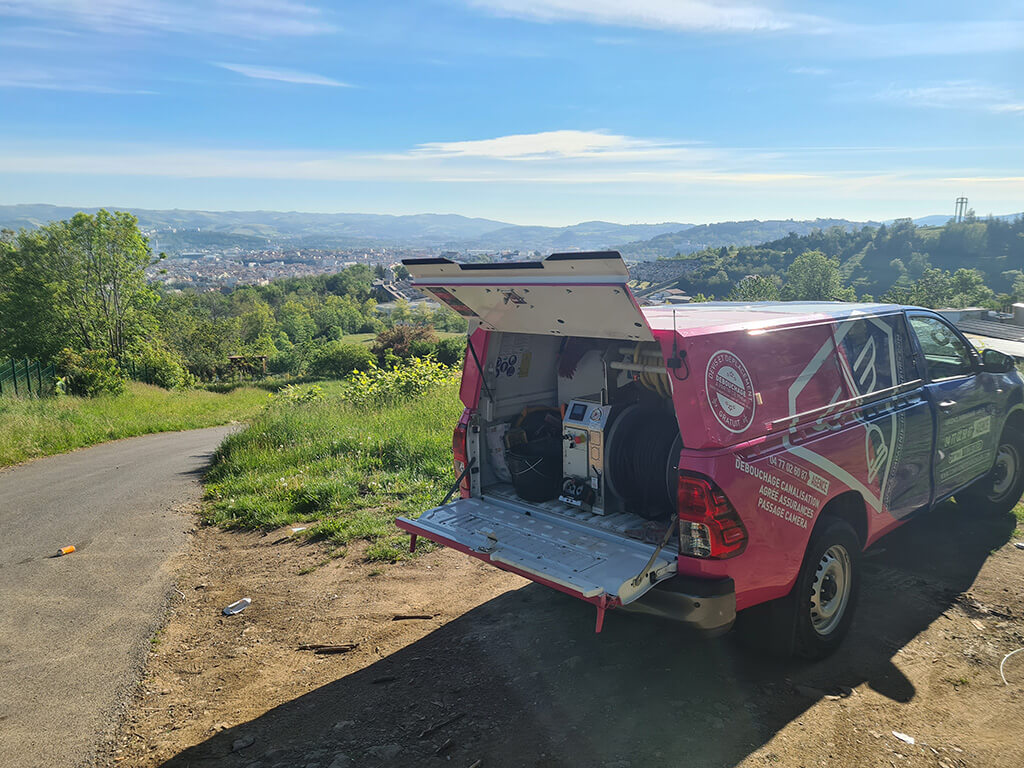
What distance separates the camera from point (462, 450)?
4.90 metres

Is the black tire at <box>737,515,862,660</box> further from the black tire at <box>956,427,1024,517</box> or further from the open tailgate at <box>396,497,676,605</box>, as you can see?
the black tire at <box>956,427,1024,517</box>

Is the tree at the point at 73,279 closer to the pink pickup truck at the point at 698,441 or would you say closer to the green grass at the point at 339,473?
the green grass at the point at 339,473

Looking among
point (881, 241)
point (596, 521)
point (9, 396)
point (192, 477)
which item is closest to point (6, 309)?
point (9, 396)

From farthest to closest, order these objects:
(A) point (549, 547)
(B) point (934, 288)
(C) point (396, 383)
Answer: (B) point (934, 288) < (C) point (396, 383) < (A) point (549, 547)

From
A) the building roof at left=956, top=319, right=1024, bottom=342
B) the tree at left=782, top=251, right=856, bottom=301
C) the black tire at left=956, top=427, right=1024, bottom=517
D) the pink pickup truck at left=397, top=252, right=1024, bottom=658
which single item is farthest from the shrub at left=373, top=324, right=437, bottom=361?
the pink pickup truck at left=397, top=252, right=1024, bottom=658

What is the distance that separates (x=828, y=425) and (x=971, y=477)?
258 centimetres

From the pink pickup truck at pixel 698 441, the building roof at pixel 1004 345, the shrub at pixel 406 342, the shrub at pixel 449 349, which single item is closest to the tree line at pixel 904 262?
Answer: the building roof at pixel 1004 345

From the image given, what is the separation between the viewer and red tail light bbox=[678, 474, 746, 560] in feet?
10.9

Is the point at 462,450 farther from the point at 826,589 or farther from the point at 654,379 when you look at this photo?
the point at 826,589

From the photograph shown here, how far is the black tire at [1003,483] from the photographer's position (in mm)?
6133

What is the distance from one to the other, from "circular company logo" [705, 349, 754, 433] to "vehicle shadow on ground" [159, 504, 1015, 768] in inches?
44.6

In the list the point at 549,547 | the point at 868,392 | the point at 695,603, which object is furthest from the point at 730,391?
the point at 868,392

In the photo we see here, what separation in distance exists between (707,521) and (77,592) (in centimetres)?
533

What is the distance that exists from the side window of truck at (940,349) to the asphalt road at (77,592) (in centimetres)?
611
